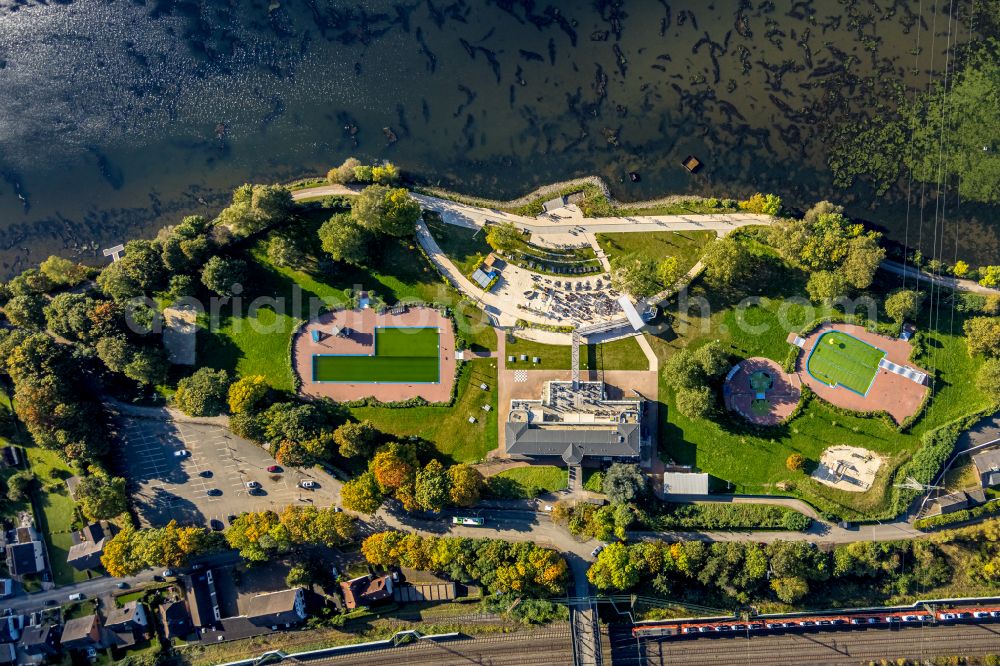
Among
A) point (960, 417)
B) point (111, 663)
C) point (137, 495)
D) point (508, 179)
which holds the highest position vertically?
point (508, 179)

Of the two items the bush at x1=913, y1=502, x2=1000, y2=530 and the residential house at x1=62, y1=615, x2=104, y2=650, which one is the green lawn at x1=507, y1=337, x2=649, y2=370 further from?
the residential house at x1=62, y1=615, x2=104, y2=650

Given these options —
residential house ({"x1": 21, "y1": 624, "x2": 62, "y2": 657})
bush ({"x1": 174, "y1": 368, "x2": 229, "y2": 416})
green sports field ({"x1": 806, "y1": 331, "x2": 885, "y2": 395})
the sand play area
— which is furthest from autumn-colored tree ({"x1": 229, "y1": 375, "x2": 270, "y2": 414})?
the sand play area

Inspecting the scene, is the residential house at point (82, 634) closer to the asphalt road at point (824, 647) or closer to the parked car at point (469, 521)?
the parked car at point (469, 521)

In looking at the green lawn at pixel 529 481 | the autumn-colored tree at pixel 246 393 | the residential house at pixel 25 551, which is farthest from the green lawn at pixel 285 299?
the residential house at pixel 25 551

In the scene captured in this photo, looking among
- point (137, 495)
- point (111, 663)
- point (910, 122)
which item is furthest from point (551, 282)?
point (111, 663)

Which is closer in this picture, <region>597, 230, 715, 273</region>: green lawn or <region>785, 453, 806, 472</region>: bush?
<region>785, 453, 806, 472</region>: bush

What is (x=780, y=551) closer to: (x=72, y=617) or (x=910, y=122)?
(x=910, y=122)

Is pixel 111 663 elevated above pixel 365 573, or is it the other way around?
pixel 365 573
